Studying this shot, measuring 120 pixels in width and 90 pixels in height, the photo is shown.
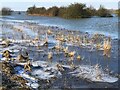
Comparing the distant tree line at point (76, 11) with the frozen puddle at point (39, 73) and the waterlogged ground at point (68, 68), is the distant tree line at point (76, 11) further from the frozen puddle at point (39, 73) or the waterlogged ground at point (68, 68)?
the frozen puddle at point (39, 73)

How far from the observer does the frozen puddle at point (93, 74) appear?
36.6 feet

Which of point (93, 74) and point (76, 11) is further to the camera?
point (76, 11)

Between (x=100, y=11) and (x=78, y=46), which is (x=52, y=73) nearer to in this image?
(x=78, y=46)

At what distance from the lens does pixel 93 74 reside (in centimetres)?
1180

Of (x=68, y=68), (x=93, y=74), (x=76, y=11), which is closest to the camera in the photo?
(x=93, y=74)

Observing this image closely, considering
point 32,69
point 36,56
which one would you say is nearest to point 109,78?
point 32,69

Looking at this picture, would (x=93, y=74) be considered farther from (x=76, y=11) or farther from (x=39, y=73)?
(x=76, y=11)

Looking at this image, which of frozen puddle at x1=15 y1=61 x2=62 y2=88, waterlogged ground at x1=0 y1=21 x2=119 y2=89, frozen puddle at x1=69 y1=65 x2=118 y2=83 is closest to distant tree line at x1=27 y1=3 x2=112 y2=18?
waterlogged ground at x1=0 y1=21 x2=119 y2=89

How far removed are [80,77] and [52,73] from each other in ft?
3.69

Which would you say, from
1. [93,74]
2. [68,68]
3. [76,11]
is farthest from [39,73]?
[76,11]

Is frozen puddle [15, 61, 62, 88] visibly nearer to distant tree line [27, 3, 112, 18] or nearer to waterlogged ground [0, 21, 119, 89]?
waterlogged ground [0, 21, 119, 89]

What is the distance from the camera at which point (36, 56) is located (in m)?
15.5

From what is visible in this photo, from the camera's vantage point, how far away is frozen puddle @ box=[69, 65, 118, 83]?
1116 cm

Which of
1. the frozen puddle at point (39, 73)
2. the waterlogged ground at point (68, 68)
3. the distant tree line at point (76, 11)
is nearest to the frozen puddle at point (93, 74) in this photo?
the waterlogged ground at point (68, 68)
